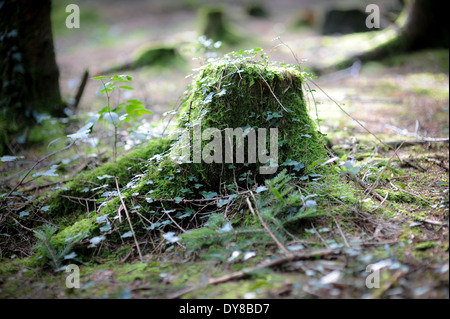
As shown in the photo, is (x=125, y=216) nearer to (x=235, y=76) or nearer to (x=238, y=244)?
(x=238, y=244)

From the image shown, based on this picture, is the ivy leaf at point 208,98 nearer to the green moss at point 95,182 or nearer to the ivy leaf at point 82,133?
the green moss at point 95,182

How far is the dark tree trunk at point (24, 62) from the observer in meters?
5.34

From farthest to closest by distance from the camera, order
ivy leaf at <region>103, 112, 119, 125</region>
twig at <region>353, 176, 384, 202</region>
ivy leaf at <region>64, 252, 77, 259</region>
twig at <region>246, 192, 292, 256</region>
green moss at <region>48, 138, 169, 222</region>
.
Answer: ivy leaf at <region>103, 112, 119, 125</region> → green moss at <region>48, 138, 169, 222</region> → twig at <region>353, 176, 384, 202</region> → ivy leaf at <region>64, 252, 77, 259</region> → twig at <region>246, 192, 292, 256</region>

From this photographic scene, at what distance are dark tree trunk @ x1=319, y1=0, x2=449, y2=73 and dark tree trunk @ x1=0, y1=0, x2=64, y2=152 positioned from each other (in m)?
8.03

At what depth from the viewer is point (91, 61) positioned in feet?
41.2

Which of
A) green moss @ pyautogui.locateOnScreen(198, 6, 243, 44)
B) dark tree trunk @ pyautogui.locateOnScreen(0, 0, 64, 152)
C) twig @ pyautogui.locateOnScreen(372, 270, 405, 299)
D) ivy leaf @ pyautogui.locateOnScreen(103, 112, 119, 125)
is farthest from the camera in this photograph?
green moss @ pyautogui.locateOnScreen(198, 6, 243, 44)

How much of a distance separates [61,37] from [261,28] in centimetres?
1140

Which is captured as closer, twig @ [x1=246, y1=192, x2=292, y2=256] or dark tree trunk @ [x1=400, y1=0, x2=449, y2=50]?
twig @ [x1=246, y1=192, x2=292, y2=256]

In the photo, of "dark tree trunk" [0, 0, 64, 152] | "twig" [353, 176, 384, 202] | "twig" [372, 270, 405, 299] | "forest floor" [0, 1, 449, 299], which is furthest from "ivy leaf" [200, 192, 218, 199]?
"dark tree trunk" [0, 0, 64, 152]

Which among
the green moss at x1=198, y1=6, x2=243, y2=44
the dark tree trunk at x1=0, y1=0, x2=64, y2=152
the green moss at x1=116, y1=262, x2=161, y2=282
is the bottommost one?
the green moss at x1=116, y1=262, x2=161, y2=282

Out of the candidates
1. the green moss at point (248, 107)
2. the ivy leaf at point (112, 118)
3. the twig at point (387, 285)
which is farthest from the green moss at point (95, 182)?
the twig at point (387, 285)

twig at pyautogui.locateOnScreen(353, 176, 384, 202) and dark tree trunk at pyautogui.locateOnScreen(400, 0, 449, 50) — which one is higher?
dark tree trunk at pyautogui.locateOnScreen(400, 0, 449, 50)

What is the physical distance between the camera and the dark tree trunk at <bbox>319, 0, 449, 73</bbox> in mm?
10086

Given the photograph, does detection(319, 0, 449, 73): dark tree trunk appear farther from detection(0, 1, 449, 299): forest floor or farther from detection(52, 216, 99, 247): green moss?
detection(52, 216, 99, 247): green moss
